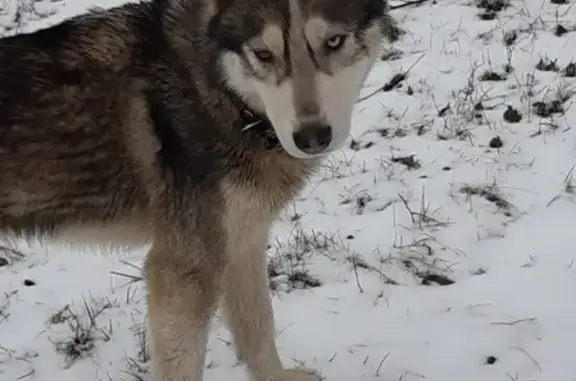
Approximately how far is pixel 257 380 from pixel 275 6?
1.60 meters

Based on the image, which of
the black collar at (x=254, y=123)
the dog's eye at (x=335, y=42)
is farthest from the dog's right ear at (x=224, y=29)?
the dog's eye at (x=335, y=42)

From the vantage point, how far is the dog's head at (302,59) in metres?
2.63

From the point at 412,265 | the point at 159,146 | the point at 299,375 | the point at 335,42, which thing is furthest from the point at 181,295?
the point at 412,265

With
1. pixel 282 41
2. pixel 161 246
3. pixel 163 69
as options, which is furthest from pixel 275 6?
pixel 161 246

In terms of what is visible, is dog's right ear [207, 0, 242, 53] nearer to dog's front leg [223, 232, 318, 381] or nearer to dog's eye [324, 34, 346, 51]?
dog's eye [324, 34, 346, 51]

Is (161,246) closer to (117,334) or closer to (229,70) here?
(229,70)

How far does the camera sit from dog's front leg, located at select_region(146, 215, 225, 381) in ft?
9.96

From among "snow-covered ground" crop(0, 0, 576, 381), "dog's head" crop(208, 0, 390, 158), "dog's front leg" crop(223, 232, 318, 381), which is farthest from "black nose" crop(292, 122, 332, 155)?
"snow-covered ground" crop(0, 0, 576, 381)

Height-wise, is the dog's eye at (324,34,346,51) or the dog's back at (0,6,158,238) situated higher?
the dog's eye at (324,34,346,51)

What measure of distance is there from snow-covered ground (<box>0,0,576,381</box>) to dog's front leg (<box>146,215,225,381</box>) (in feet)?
1.53

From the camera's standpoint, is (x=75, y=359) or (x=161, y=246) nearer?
(x=161, y=246)

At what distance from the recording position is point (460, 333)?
3.62 metres

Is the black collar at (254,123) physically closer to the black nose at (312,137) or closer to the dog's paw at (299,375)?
the black nose at (312,137)

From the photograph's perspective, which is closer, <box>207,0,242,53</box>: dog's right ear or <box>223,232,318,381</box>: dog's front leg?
<box>207,0,242,53</box>: dog's right ear
